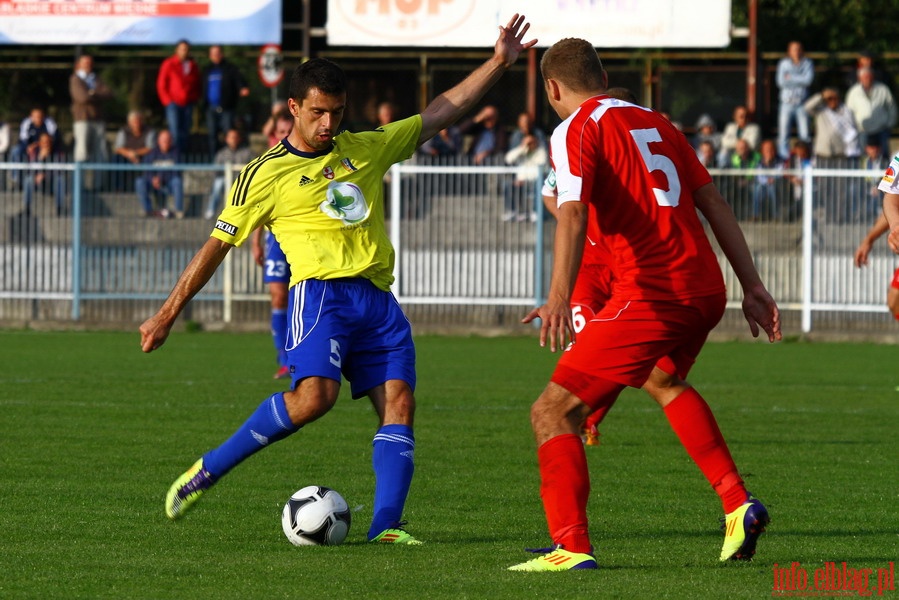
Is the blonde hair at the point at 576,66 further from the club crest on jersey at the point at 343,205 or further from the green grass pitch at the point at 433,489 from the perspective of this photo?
the green grass pitch at the point at 433,489

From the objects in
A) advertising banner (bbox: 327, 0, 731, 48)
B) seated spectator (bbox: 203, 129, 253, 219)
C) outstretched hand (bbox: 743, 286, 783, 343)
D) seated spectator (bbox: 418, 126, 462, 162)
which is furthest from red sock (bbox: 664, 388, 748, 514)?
advertising banner (bbox: 327, 0, 731, 48)

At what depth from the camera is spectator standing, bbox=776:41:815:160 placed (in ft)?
73.9

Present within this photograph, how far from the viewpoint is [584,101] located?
5.98m

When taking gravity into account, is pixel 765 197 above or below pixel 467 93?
below

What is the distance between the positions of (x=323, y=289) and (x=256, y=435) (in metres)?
0.67

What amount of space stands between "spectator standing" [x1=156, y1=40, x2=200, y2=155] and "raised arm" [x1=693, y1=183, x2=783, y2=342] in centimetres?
1762

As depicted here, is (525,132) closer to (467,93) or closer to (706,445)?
(467,93)

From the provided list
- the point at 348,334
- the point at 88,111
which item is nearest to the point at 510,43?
the point at 348,334

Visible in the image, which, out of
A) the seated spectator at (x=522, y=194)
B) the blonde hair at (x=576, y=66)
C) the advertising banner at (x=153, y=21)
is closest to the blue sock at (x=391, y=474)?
the blonde hair at (x=576, y=66)

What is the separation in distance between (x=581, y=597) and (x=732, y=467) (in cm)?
121

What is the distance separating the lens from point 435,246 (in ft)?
68.7

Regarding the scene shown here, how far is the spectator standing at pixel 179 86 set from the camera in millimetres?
22875

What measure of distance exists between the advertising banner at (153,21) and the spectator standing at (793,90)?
766 centimetres

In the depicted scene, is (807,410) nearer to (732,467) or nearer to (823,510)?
(823,510)
